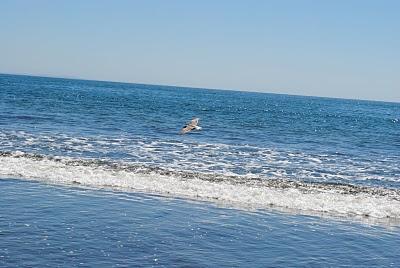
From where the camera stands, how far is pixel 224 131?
47312 mm

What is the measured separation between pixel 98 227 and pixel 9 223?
2144 mm

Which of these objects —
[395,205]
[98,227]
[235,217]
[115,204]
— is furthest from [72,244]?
[395,205]

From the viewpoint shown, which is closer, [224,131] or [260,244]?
[260,244]

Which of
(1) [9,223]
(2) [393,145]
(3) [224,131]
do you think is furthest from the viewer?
(3) [224,131]

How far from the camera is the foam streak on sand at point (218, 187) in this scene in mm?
17344

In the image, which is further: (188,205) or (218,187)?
(218,187)

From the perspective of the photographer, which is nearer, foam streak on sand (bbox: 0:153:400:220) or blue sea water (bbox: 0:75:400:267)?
blue sea water (bbox: 0:75:400:267)

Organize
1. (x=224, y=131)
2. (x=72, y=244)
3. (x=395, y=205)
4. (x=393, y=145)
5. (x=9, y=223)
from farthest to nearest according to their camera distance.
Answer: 1. (x=224, y=131)
2. (x=393, y=145)
3. (x=395, y=205)
4. (x=9, y=223)
5. (x=72, y=244)

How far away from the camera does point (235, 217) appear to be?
1469cm

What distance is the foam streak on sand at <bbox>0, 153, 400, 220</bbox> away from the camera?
17344 millimetres

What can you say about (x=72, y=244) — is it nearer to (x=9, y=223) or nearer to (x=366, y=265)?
(x=9, y=223)

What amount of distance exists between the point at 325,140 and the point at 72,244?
3700 centimetres

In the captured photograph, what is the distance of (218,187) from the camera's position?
19141 millimetres

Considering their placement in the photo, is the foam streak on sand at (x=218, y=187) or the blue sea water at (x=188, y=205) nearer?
the blue sea water at (x=188, y=205)
